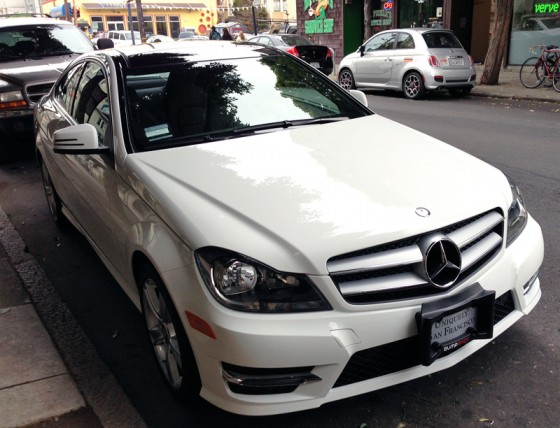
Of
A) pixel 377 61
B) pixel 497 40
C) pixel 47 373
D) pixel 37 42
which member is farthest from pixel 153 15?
pixel 47 373

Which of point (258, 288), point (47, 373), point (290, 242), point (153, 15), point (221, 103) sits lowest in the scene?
point (47, 373)

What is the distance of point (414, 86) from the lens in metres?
13.8

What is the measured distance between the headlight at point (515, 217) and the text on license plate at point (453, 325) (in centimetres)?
50

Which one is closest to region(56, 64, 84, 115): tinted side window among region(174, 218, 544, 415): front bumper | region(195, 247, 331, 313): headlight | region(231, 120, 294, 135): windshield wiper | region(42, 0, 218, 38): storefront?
region(231, 120, 294, 135): windshield wiper

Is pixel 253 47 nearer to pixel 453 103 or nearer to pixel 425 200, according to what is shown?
pixel 425 200

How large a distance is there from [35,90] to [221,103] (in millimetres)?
5117

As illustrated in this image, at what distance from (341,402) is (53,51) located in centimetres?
788

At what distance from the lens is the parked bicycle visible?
1373 cm

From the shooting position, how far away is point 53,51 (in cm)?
879

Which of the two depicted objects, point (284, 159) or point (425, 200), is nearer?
point (425, 200)

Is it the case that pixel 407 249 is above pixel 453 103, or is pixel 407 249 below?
above

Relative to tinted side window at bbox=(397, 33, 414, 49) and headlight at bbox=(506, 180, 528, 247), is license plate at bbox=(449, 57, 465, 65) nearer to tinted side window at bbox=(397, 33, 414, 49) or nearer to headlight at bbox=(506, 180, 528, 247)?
tinted side window at bbox=(397, 33, 414, 49)

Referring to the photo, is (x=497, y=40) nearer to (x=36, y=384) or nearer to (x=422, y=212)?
(x=422, y=212)

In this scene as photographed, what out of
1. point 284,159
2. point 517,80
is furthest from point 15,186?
point 517,80
